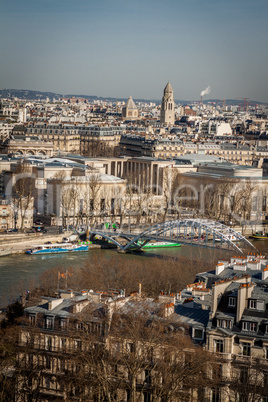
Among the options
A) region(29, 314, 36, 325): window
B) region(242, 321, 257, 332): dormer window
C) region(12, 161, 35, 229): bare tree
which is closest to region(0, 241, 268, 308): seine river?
region(12, 161, 35, 229): bare tree

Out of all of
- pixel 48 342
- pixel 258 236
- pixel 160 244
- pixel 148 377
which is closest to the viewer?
pixel 148 377

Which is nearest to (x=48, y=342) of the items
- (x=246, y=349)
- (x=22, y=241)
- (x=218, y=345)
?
(x=218, y=345)

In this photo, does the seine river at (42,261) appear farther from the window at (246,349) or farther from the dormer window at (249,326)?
the window at (246,349)

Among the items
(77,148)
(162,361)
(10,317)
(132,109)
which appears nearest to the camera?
(162,361)

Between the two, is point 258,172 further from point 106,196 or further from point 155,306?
point 155,306

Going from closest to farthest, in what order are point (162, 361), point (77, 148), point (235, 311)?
point (162, 361) → point (235, 311) → point (77, 148)

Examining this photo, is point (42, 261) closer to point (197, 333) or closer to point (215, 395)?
point (197, 333)

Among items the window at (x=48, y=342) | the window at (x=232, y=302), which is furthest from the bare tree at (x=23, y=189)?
the window at (x=232, y=302)

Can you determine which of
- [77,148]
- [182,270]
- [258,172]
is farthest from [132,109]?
[182,270]
